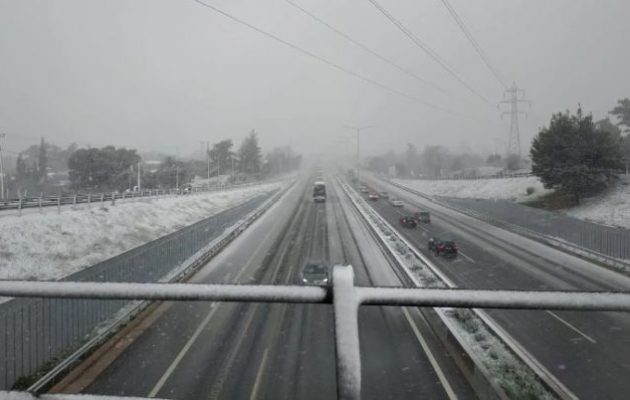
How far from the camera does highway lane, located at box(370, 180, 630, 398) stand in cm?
482

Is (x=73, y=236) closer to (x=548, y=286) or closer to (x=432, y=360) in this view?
(x=432, y=360)

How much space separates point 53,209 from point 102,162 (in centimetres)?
3206

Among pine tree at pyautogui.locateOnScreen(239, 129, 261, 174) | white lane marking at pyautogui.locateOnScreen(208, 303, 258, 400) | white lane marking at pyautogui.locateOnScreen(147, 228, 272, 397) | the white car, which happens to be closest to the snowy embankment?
white lane marking at pyautogui.locateOnScreen(147, 228, 272, 397)

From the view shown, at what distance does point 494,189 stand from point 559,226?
76.3 ft

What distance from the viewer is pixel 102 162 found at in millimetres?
60750

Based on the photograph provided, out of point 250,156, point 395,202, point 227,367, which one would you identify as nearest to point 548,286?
point 227,367

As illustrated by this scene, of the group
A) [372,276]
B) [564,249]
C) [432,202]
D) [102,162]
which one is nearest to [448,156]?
[432,202]

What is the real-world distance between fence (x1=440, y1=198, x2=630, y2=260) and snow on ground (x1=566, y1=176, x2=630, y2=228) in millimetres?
1835

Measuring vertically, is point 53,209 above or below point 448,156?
below

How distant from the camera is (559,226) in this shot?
31.0 meters

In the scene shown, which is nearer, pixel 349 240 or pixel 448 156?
pixel 349 240

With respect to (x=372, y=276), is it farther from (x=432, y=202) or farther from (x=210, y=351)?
(x=432, y=202)

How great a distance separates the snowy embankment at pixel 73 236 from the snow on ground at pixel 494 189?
1284 inches

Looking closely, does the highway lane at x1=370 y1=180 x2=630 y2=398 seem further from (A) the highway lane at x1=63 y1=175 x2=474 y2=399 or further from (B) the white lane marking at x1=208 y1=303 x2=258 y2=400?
(B) the white lane marking at x1=208 y1=303 x2=258 y2=400
